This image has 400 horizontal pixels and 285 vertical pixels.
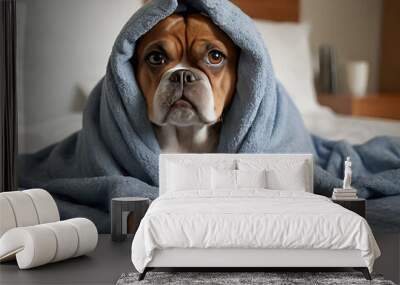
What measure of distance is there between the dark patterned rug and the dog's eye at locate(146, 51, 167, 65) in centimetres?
112

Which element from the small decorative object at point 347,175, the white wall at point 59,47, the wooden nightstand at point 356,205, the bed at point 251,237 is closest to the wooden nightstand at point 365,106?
the small decorative object at point 347,175

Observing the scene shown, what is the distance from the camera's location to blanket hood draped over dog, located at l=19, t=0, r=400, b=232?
11.8 feet

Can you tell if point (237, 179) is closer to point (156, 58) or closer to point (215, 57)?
point (215, 57)

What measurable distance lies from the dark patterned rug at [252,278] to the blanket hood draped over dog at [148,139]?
2.75 ft

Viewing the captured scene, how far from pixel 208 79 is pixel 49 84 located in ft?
2.96

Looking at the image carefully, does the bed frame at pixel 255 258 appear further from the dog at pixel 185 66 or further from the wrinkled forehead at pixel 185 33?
the wrinkled forehead at pixel 185 33

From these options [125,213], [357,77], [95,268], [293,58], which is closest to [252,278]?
[95,268]

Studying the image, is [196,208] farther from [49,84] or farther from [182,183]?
[49,84]

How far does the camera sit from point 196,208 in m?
2.88

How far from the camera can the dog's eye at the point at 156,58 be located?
11.9 ft

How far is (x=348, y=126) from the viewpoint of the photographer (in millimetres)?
3893

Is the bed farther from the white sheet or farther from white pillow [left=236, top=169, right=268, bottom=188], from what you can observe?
the white sheet

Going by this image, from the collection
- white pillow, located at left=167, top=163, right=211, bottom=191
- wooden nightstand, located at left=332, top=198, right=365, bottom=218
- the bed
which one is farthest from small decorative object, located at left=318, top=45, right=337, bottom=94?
the bed

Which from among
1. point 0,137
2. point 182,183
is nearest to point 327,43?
point 182,183
